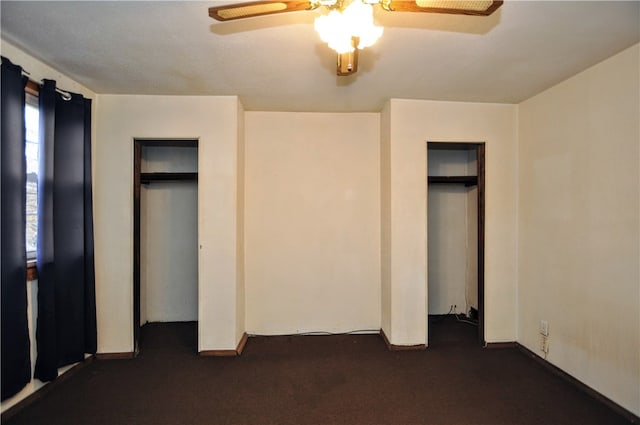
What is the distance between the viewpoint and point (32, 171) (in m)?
2.18

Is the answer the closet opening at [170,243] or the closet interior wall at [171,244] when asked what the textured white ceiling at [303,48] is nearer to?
the closet opening at [170,243]

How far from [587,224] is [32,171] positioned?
4.02 m

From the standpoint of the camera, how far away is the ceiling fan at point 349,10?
119 centimetres

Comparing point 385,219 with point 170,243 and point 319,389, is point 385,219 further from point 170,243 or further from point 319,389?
point 170,243

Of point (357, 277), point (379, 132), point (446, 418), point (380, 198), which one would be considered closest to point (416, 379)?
point (446, 418)

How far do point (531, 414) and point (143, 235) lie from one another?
12.4 ft

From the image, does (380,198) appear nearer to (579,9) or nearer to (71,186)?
(579,9)

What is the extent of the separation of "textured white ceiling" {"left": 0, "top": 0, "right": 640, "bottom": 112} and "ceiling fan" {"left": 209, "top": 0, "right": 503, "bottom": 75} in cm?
43

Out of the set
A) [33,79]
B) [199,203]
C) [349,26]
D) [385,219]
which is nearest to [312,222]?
[385,219]

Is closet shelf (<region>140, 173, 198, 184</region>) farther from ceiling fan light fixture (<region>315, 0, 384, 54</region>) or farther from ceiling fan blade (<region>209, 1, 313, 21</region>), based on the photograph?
ceiling fan light fixture (<region>315, 0, 384, 54</region>)

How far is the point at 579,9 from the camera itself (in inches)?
62.0

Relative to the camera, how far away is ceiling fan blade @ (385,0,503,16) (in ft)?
3.82

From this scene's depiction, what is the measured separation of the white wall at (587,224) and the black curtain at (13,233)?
384 cm

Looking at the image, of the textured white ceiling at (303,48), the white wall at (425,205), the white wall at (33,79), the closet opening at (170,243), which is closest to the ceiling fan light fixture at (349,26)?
the textured white ceiling at (303,48)
